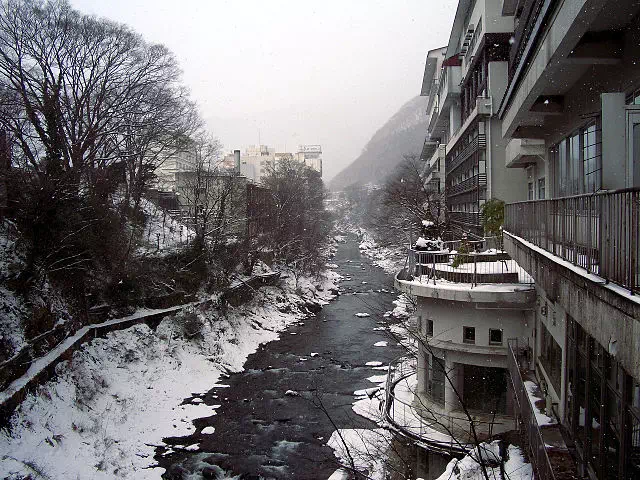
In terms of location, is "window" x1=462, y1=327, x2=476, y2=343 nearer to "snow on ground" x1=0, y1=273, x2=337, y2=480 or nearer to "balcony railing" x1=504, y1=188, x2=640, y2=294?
"balcony railing" x1=504, y1=188, x2=640, y2=294

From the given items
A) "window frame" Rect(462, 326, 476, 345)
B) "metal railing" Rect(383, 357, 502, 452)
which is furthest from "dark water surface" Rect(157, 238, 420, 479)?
"window frame" Rect(462, 326, 476, 345)

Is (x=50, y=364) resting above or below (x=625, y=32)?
below

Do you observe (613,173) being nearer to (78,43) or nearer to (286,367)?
(286,367)

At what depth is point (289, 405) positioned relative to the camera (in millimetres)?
16609

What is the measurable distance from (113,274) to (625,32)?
20510 mm

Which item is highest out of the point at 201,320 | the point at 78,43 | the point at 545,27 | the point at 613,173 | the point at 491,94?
the point at 78,43

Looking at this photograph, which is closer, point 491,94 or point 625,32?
point 625,32

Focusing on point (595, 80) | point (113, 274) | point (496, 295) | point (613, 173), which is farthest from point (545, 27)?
point (113, 274)

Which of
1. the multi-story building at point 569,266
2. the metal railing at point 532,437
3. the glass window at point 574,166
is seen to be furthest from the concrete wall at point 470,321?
the glass window at point 574,166

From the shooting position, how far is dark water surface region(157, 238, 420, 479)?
12.8 m

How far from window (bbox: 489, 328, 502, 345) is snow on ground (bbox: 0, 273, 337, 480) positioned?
8.38m

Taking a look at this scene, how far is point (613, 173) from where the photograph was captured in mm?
4902

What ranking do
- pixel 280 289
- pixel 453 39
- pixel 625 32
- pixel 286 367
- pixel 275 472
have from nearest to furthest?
pixel 625 32 < pixel 275 472 < pixel 286 367 < pixel 453 39 < pixel 280 289

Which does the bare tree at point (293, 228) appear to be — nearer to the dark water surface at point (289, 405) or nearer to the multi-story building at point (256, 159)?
the dark water surface at point (289, 405)
